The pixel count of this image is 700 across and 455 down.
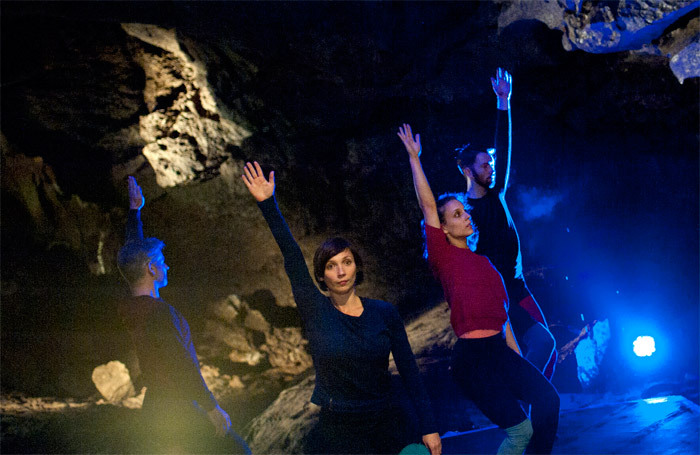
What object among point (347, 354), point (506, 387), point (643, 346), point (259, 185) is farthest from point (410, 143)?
point (643, 346)

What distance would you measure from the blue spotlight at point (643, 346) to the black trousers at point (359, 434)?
3548mm

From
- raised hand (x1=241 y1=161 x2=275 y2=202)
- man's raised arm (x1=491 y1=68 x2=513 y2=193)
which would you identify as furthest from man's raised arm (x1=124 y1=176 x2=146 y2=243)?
man's raised arm (x1=491 y1=68 x2=513 y2=193)

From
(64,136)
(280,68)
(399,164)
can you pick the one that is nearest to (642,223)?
(399,164)

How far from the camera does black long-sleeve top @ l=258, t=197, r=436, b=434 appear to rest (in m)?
2.41

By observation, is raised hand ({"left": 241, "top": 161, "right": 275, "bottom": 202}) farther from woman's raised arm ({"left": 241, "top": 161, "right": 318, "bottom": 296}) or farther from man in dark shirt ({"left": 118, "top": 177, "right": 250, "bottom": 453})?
man in dark shirt ({"left": 118, "top": 177, "right": 250, "bottom": 453})

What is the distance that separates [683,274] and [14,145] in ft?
24.0

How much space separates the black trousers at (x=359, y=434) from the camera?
233 centimetres

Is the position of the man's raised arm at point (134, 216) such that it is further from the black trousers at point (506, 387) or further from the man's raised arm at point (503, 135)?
the man's raised arm at point (503, 135)

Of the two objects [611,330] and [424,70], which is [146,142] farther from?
[611,330]

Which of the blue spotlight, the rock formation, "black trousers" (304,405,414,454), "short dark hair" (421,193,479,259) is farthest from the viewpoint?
the blue spotlight

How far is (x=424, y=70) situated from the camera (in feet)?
15.6

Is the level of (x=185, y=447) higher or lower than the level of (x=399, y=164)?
lower

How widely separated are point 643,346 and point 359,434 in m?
3.86

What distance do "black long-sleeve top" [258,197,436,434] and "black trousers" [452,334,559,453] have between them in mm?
467
